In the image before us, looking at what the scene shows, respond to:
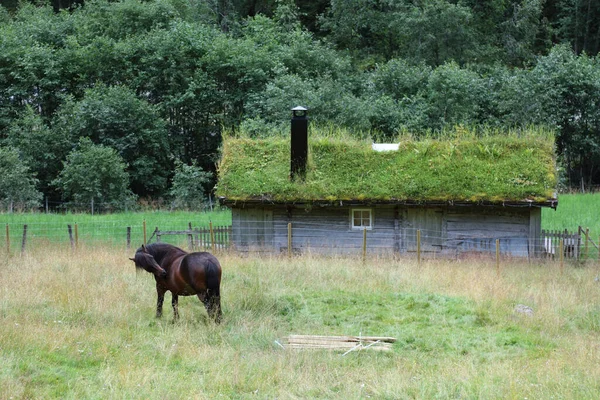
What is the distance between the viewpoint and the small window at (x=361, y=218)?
22.9 metres

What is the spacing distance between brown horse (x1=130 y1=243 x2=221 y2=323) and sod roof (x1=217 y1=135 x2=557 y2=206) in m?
9.16

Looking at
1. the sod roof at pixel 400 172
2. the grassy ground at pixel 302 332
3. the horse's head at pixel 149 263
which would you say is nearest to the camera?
the grassy ground at pixel 302 332

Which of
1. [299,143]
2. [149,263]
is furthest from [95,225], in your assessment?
[149,263]

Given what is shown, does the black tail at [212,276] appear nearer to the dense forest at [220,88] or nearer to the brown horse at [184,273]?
the brown horse at [184,273]

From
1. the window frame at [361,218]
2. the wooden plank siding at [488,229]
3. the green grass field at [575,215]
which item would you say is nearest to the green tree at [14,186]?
the window frame at [361,218]

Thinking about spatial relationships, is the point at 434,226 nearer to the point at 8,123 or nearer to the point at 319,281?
the point at 319,281

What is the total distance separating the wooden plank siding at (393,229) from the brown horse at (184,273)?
9190 millimetres

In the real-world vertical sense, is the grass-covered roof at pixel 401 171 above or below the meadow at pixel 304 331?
above

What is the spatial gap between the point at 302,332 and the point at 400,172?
11.8m

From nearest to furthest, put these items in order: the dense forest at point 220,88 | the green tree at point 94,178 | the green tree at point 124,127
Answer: the green tree at point 94,178 < the dense forest at point 220,88 < the green tree at point 124,127

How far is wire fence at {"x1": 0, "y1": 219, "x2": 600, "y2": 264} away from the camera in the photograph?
21688mm

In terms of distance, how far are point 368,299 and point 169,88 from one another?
29.3 m

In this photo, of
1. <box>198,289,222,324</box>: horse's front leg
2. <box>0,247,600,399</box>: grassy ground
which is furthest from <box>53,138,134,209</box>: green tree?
<box>198,289,222,324</box>: horse's front leg

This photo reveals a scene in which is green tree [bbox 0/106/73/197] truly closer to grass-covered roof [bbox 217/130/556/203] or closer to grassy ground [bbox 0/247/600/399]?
grass-covered roof [bbox 217/130/556/203]
